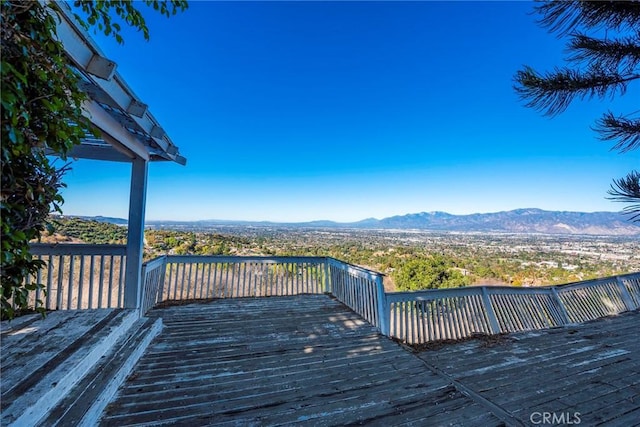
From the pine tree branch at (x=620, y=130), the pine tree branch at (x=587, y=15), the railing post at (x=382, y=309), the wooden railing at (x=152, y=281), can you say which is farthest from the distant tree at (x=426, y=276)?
the pine tree branch at (x=587, y=15)

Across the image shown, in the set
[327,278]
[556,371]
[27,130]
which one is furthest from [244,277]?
[556,371]

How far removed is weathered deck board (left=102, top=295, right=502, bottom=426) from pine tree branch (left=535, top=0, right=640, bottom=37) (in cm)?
330

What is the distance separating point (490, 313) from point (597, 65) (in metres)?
3.50

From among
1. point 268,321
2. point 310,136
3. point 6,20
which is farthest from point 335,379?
point 310,136

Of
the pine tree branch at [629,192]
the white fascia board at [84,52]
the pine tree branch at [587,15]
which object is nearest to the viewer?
the white fascia board at [84,52]

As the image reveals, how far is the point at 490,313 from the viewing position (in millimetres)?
4176

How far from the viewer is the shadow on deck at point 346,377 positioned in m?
2.02

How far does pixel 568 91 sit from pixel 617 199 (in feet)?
3.63

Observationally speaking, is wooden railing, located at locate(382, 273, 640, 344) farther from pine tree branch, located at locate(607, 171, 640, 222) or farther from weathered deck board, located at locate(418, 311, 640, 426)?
pine tree branch, located at locate(607, 171, 640, 222)

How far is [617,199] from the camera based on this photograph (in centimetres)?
190

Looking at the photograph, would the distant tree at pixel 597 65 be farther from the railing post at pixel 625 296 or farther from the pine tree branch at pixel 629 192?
the railing post at pixel 625 296

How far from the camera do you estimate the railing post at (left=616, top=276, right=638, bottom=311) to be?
5.76 meters

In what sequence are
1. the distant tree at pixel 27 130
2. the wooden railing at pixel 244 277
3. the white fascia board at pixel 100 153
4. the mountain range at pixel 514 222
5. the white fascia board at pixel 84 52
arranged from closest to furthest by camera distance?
the distant tree at pixel 27 130 → the white fascia board at pixel 84 52 → the white fascia board at pixel 100 153 → the wooden railing at pixel 244 277 → the mountain range at pixel 514 222

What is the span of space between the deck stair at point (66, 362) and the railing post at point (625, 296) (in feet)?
30.5
